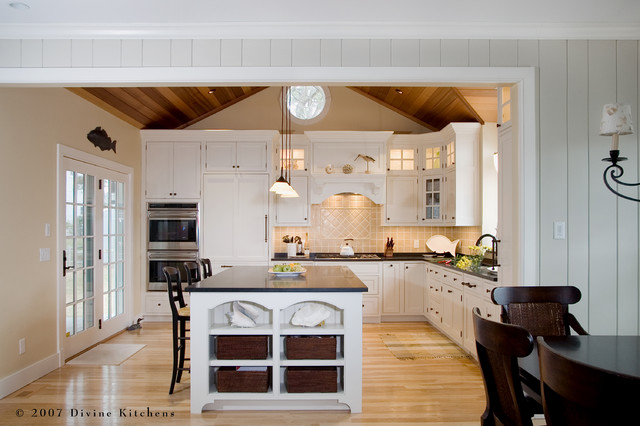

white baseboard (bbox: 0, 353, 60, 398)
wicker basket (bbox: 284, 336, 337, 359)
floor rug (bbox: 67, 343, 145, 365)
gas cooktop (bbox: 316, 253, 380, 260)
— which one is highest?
gas cooktop (bbox: 316, 253, 380, 260)

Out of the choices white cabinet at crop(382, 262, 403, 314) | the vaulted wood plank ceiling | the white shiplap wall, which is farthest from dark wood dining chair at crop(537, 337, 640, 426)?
white cabinet at crop(382, 262, 403, 314)

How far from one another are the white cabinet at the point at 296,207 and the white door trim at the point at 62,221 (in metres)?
1.93

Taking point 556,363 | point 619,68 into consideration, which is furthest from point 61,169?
point 619,68

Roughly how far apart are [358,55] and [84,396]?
127 inches

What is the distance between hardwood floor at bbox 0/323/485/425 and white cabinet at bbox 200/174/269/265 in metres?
1.75

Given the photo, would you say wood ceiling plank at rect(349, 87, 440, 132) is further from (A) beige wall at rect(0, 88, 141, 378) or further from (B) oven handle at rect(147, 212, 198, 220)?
(A) beige wall at rect(0, 88, 141, 378)

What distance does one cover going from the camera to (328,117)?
6.21 meters

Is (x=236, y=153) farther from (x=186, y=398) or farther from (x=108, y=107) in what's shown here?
(x=186, y=398)

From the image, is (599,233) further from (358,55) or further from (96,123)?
(96,123)

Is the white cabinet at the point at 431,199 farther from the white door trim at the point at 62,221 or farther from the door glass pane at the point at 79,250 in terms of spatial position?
the door glass pane at the point at 79,250

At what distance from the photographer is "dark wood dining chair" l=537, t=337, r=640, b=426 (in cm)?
92

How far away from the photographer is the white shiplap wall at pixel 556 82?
2631 mm

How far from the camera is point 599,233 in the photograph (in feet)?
8.64

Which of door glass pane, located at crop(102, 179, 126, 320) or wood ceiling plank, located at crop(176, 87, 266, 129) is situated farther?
wood ceiling plank, located at crop(176, 87, 266, 129)
